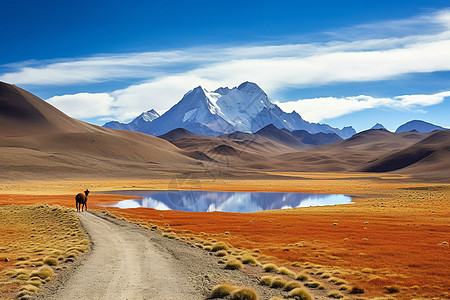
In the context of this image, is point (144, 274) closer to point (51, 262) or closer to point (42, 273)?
point (42, 273)

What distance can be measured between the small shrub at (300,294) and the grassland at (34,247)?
9.58m

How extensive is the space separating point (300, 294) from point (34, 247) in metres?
17.3

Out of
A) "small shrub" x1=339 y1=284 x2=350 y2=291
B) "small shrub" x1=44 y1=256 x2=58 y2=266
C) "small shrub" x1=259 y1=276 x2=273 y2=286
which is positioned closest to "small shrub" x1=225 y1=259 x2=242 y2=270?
"small shrub" x1=259 y1=276 x2=273 y2=286

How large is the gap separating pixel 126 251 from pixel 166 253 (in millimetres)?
2277

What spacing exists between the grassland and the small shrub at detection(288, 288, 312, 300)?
31.4 ft

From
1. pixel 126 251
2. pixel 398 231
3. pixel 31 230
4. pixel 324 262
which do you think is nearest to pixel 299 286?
pixel 324 262

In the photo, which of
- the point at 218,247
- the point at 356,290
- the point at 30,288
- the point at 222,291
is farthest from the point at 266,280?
the point at 30,288

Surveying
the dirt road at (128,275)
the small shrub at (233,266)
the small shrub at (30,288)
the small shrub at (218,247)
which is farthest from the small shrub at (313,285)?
the small shrub at (30,288)

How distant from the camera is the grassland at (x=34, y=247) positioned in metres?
14.3

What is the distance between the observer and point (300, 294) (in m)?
13.5

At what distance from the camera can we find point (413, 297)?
1416 centimetres

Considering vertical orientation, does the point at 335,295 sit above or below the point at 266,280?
below

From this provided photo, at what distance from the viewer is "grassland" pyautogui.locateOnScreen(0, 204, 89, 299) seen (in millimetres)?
14288

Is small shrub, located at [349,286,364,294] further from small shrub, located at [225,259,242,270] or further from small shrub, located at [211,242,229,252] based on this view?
small shrub, located at [211,242,229,252]
